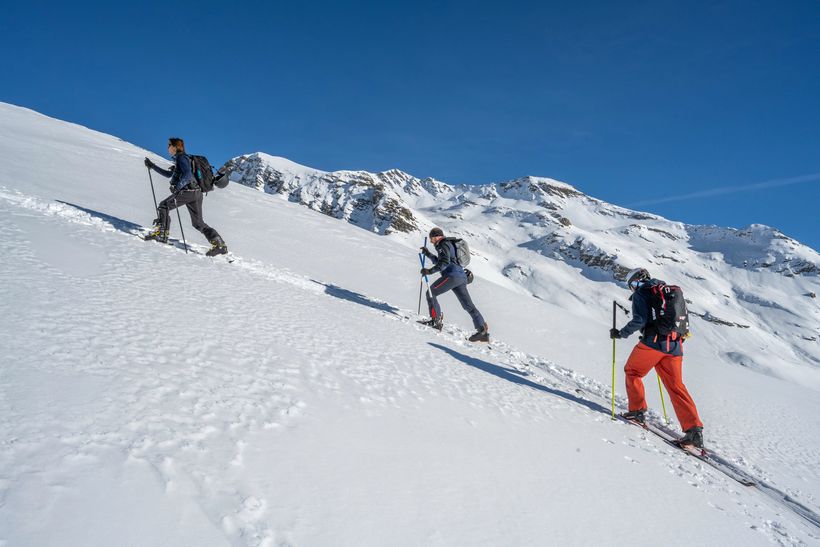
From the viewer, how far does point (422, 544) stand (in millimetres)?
2098

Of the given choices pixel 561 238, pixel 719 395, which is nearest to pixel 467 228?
pixel 561 238

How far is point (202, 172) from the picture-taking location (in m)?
8.02

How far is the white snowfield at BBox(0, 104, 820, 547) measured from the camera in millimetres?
1978

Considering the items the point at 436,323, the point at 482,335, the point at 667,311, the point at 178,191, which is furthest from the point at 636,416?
the point at 178,191

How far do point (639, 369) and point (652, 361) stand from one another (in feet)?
0.71

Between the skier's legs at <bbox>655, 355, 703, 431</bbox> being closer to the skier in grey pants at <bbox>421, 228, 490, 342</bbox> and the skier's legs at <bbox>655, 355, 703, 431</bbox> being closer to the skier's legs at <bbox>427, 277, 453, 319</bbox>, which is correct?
the skier in grey pants at <bbox>421, 228, 490, 342</bbox>

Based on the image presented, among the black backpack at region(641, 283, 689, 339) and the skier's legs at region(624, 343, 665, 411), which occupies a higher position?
the black backpack at region(641, 283, 689, 339)

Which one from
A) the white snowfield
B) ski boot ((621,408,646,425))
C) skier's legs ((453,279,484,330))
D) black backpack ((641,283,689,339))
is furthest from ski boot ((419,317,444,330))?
black backpack ((641,283,689,339))

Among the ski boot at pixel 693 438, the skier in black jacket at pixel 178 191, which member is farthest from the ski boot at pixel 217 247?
the ski boot at pixel 693 438

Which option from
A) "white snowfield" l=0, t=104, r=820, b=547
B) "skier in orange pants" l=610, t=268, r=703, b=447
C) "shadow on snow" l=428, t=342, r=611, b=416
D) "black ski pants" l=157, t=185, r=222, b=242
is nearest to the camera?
"white snowfield" l=0, t=104, r=820, b=547

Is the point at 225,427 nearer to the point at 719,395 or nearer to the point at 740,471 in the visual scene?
the point at 740,471

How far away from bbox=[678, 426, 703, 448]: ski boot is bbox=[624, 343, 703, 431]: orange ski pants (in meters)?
0.07

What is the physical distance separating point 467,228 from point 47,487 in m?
199

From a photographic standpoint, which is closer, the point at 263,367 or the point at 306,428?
the point at 306,428
